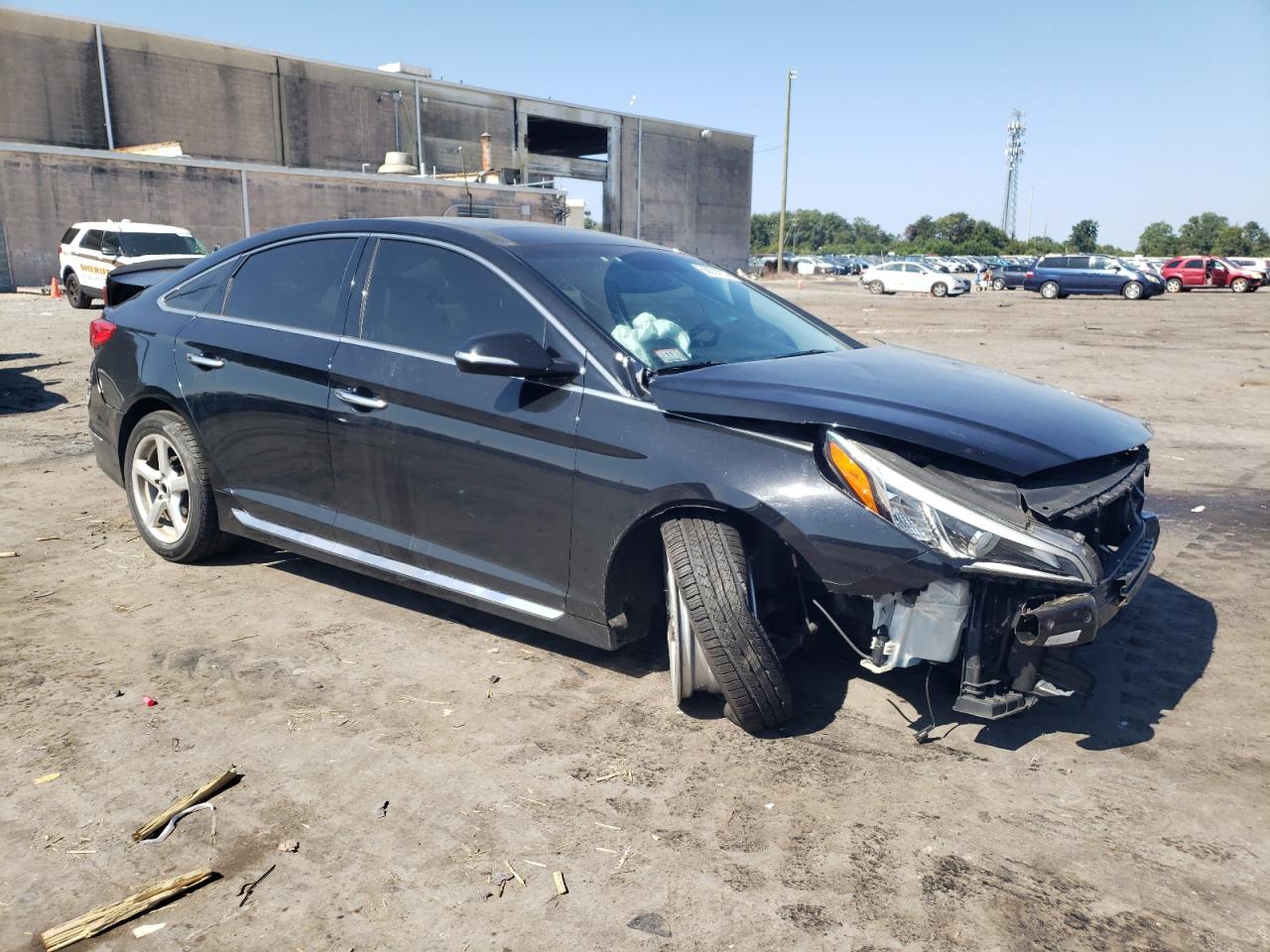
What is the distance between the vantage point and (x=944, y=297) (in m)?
43.2

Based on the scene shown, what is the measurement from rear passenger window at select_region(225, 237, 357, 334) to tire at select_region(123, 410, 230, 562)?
0.71 meters

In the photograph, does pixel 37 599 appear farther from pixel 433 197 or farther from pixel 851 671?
pixel 433 197

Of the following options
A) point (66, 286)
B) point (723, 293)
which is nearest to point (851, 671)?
point (723, 293)

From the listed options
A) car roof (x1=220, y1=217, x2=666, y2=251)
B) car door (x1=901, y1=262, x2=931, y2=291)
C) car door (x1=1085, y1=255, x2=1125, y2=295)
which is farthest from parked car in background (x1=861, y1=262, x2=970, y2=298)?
car roof (x1=220, y1=217, x2=666, y2=251)

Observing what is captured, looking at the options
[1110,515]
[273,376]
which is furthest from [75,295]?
[1110,515]

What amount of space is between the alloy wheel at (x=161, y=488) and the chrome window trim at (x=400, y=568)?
1.58 feet

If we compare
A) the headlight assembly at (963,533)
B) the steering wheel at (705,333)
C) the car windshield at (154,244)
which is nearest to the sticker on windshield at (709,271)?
the steering wheel at (705,333)

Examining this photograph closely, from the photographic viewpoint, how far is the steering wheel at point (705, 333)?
4.14m

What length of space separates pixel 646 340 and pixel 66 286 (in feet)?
78.1

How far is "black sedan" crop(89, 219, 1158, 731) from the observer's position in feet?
10.5

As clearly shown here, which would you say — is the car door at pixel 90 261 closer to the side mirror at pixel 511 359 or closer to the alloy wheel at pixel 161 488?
the alloy wheel at pixel 161 488

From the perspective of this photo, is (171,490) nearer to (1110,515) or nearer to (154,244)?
(1110,515)

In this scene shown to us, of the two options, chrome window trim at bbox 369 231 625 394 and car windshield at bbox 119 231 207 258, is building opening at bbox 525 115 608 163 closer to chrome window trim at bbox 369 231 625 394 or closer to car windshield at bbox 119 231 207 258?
car windshield at bbox 119 231 207 258

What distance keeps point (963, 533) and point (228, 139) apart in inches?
1733
